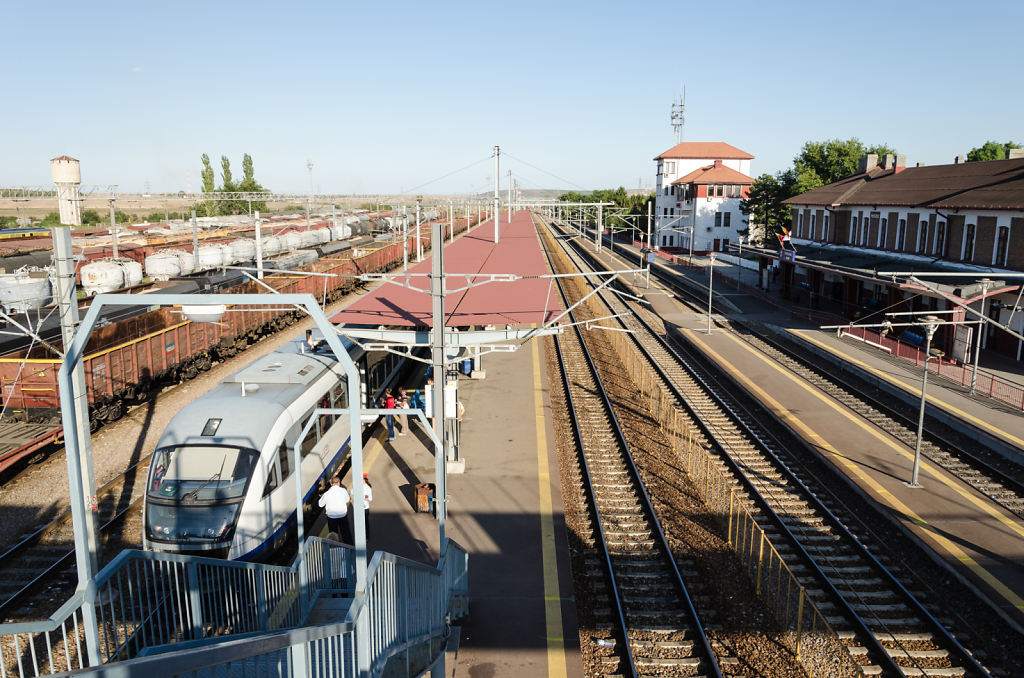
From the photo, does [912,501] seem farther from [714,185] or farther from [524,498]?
[714,185]

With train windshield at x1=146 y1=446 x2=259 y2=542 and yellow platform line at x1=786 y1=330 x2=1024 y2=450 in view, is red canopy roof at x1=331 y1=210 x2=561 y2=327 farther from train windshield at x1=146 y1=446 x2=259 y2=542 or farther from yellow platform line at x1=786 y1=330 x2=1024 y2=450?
yellow platform line at x1=786 y1=330 x2=1024 y2=450

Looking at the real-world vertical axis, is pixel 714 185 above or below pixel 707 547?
above

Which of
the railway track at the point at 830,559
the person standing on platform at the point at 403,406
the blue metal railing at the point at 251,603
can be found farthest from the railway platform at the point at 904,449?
the person standing on platform at the point at 403,406

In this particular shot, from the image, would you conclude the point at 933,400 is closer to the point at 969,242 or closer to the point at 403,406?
the point at 969,242

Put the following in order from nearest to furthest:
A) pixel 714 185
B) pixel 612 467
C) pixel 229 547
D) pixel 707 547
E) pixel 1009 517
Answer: pixel 229 547, pixel 707 547, pixel 1009 517, pixel 612 467, pixel 714 185

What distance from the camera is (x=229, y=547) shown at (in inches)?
388

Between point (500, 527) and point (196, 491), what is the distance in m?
5.17

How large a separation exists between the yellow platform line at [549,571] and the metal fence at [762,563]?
3077mm

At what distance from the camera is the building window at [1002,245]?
2577 cm

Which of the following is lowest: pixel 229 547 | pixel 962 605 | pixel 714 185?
pixel 962 605

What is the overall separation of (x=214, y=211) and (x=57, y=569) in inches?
3515

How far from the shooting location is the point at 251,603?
8.05 meters

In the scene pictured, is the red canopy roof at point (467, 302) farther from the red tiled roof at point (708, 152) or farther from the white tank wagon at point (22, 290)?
the red tiled roof at point (708, 152)

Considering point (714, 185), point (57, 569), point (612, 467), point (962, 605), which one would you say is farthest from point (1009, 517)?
point (714, 185)
